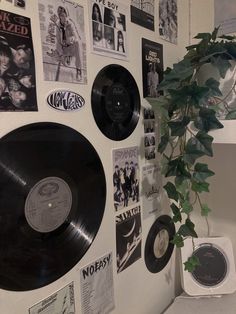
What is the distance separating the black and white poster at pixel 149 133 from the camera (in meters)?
0.93

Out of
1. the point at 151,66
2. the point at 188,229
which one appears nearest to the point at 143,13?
the point at 151,66

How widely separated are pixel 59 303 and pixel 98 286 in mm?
134

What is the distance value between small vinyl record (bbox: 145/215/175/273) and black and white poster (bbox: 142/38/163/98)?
456 mm

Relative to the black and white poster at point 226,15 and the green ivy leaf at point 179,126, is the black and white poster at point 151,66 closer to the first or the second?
the green ivy leaf at point 179,126

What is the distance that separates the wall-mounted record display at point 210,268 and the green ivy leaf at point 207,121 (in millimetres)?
480

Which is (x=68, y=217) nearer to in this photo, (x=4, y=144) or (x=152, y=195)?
(x=4, y=144)

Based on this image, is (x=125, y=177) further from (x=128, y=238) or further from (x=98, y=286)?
(x=98, y=286)

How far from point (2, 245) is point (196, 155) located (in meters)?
0.55

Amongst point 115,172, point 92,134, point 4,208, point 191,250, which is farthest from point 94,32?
point 191,250

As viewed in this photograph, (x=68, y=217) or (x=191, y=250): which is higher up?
(x=68, y=217)

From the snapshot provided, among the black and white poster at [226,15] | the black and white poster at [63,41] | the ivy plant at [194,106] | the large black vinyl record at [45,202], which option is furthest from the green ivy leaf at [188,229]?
the black and white poster at [226,15]

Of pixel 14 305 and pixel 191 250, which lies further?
pixel 191 250

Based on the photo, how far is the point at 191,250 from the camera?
107 centimetres

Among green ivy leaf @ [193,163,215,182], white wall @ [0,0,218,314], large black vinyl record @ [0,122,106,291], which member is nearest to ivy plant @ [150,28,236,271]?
green ivy leaf @ [193,163,215,182]
